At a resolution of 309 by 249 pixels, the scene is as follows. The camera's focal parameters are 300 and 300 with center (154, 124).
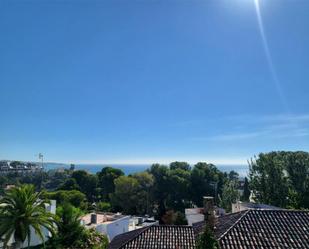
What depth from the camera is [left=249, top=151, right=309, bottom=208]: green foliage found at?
136 feet

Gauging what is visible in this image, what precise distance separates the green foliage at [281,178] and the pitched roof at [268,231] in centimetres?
2533

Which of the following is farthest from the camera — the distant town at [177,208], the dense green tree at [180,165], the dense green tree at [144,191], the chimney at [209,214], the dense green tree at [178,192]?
the dense green tree at [180,165]

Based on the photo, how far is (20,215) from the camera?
22.7 metres

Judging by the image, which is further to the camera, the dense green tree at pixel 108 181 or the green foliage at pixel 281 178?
the dense green tree at pixel 108 181

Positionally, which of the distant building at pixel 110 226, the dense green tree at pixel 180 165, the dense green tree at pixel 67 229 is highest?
the dense green tree at pixel 180 165

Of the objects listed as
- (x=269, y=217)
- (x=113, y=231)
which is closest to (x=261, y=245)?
(x=269, y=217)

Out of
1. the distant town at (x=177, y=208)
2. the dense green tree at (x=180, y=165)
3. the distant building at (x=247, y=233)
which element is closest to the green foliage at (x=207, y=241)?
the distant town at (x=177, y=208)

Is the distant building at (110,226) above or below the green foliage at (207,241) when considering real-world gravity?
below

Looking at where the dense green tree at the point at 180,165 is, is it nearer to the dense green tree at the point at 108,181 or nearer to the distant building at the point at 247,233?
the dense green tree at the point at 108,181

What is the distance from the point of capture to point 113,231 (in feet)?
118

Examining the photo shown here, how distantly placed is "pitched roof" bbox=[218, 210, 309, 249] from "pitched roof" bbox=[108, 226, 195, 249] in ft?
11.6

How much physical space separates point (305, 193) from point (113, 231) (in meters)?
26.1

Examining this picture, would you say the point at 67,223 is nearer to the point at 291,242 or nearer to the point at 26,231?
the point at 26,231

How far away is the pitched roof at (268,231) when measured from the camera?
14711 millimetres
